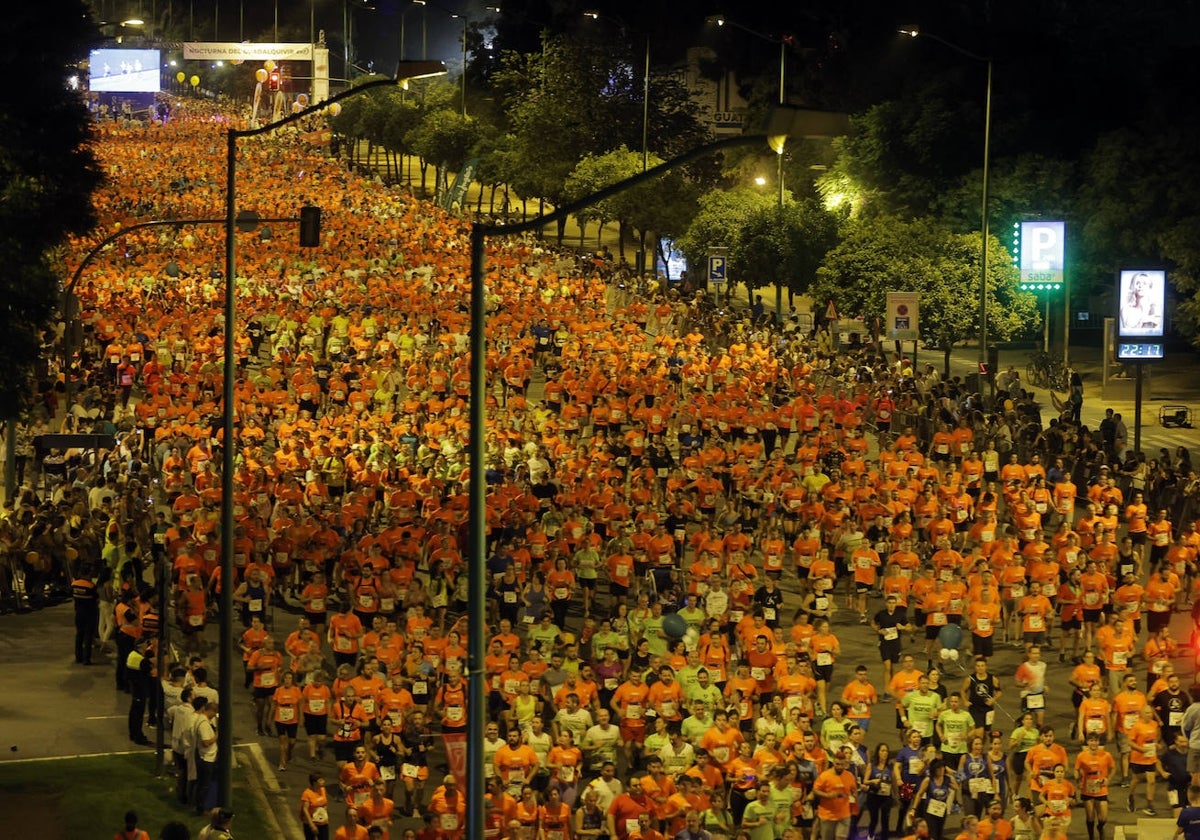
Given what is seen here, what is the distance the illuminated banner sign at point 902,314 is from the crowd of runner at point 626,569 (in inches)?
36.1

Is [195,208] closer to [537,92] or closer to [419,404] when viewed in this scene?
[537,92]

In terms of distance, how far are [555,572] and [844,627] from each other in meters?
3.89

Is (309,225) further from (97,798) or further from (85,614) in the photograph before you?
(97,798)

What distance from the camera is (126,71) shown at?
135 metres

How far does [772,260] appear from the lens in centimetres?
5431

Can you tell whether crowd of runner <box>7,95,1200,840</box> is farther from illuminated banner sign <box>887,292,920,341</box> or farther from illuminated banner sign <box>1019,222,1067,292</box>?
illuminated banner sign <box>1019,222,1067,292</box>

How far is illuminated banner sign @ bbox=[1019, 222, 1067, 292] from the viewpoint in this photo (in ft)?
140

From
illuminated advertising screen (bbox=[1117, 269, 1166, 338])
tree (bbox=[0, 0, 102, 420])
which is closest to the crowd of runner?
illuminated advertising screen (bbox=[1117, 269, 1166, 338])

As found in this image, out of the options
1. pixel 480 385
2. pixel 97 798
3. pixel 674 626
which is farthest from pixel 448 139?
pixel 480 385

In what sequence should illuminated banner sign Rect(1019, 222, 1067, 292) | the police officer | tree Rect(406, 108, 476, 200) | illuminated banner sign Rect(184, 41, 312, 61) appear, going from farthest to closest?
1. illuminated banner sign Rect(184, 41, 312, 61)
2. tree Rect(406, 108, 476, 200)
3. illuminated banner sign Rect(1019, 222, 1067, 292)
4. the police officer

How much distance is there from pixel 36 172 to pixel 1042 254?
74.7 feet

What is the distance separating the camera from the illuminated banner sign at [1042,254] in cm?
4269

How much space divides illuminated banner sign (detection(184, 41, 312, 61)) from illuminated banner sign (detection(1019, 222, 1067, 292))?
9548cm

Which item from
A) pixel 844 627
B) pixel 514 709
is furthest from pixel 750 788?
pixel 844 627
